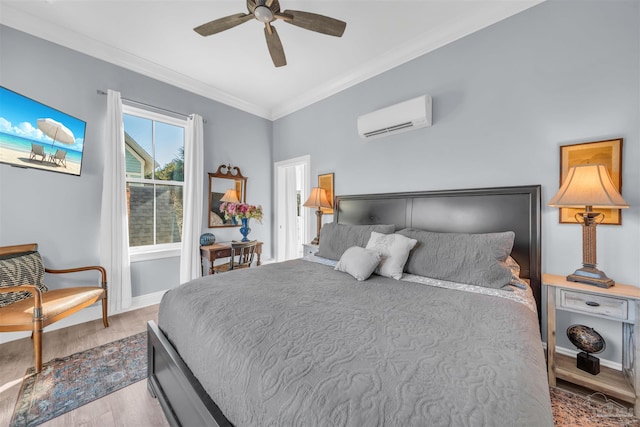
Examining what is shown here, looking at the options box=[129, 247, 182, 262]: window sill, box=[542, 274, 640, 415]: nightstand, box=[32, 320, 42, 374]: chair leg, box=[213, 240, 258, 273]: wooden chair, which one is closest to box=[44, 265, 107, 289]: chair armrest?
box=[129, 247, 182, 262]: window sill

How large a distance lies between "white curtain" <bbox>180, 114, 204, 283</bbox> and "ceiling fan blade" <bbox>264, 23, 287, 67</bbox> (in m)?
1.73

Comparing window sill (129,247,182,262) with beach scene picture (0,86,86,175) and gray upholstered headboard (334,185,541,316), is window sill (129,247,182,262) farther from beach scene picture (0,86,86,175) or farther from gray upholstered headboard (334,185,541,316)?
gray upholstered headboard (334,185,541,316)

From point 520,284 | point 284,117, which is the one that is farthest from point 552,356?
point 284,117

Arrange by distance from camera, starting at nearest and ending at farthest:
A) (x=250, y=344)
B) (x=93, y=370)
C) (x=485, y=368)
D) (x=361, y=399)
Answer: (x=361, y=399) → (x=485, y=368) → (x=250, y=344) → (x=93, y=370)

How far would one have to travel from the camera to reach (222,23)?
75.4 inches

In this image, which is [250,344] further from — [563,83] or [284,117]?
[284,117]

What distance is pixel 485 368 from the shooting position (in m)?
0.80

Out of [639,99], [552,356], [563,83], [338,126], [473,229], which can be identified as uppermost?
[338,126]

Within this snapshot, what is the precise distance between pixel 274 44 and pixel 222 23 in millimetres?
408

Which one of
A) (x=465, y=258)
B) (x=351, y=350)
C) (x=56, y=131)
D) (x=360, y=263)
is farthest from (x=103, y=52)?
(x=465, y=258)

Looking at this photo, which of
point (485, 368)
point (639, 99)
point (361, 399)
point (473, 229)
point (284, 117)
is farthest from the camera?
point (284, 117)

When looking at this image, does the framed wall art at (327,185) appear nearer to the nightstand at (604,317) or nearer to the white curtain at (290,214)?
the white curtain at (290,214)

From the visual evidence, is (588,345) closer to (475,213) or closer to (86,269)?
(475,213)

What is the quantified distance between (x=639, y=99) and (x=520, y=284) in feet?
4.79
